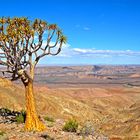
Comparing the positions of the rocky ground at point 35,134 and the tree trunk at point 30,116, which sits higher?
the tree trunk at point 30,116

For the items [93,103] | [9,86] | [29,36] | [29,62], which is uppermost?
[29,36]

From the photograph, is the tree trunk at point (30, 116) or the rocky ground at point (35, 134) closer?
the rocky ground at point (35, 134)

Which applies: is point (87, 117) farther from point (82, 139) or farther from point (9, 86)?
point (82, 139)

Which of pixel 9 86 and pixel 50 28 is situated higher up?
pixel 50 28

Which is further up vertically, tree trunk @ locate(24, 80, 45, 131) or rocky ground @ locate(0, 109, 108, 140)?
tree trunk @ locate(24, 80, 45, 131)

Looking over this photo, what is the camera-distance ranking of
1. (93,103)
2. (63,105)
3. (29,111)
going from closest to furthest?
(29,111) < (63,105) < (93,103)

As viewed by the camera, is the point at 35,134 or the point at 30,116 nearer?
the point at 35,134

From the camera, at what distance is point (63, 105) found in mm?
69688

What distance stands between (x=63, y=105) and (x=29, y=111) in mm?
49954

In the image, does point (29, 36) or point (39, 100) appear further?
point (39, 100)

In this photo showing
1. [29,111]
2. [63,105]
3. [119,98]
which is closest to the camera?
[29,111]

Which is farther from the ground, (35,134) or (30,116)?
(30,116)

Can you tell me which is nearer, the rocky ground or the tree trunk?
the rocky ground

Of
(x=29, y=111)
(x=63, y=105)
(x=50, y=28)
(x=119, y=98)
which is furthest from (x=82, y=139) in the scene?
(x=119, y=98)
